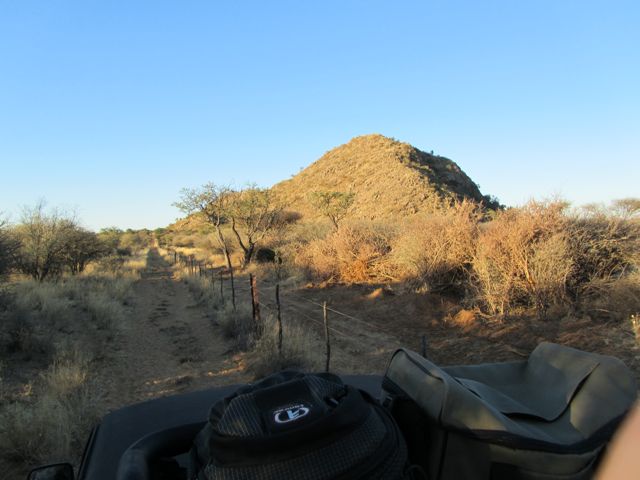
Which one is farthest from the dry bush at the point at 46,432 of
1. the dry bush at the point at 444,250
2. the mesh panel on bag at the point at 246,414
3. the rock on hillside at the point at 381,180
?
the rock on hillside at the point at 381,180

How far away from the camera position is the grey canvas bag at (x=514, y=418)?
1390 millimetres

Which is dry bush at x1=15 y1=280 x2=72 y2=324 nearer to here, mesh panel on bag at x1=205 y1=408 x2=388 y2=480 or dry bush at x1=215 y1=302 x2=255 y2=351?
dry bush at x1=215 y1=302 x2=255 y2=351

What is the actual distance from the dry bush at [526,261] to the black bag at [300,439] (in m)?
9.40

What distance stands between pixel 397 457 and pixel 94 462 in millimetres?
1282

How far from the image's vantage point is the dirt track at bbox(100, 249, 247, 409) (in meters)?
7.63

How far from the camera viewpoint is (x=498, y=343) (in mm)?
8273

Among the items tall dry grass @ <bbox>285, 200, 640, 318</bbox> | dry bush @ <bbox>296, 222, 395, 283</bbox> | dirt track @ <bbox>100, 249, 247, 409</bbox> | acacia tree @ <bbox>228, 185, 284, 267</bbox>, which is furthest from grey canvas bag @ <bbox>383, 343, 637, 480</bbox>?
acacia tree @ <bbox>228, 185, 284, 267</bbox>

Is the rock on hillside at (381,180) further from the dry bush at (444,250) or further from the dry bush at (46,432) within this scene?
the dry bush at (46,432)

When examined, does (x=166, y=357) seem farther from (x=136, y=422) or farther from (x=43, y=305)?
(x=136, y=422)

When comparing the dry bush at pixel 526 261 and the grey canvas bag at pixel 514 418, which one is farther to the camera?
the dry bush at pixel 526 261

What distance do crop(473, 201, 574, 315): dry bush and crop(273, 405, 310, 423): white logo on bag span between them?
31.2ft

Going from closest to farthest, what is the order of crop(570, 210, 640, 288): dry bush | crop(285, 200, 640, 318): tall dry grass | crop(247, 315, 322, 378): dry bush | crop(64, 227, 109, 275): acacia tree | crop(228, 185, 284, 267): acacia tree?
crop(247, 315, 322, 378): dry bush < crop(285, 200, 640, 318): tall dry grass < crop(570, 210, 640, 288): dry bush < crop(64, 227, 109, 275): acacia tree < crop(228, 185, 284, 267): acacia tree

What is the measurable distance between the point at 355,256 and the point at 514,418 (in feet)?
52.3

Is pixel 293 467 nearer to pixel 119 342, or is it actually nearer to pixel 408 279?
pixel 119 342
